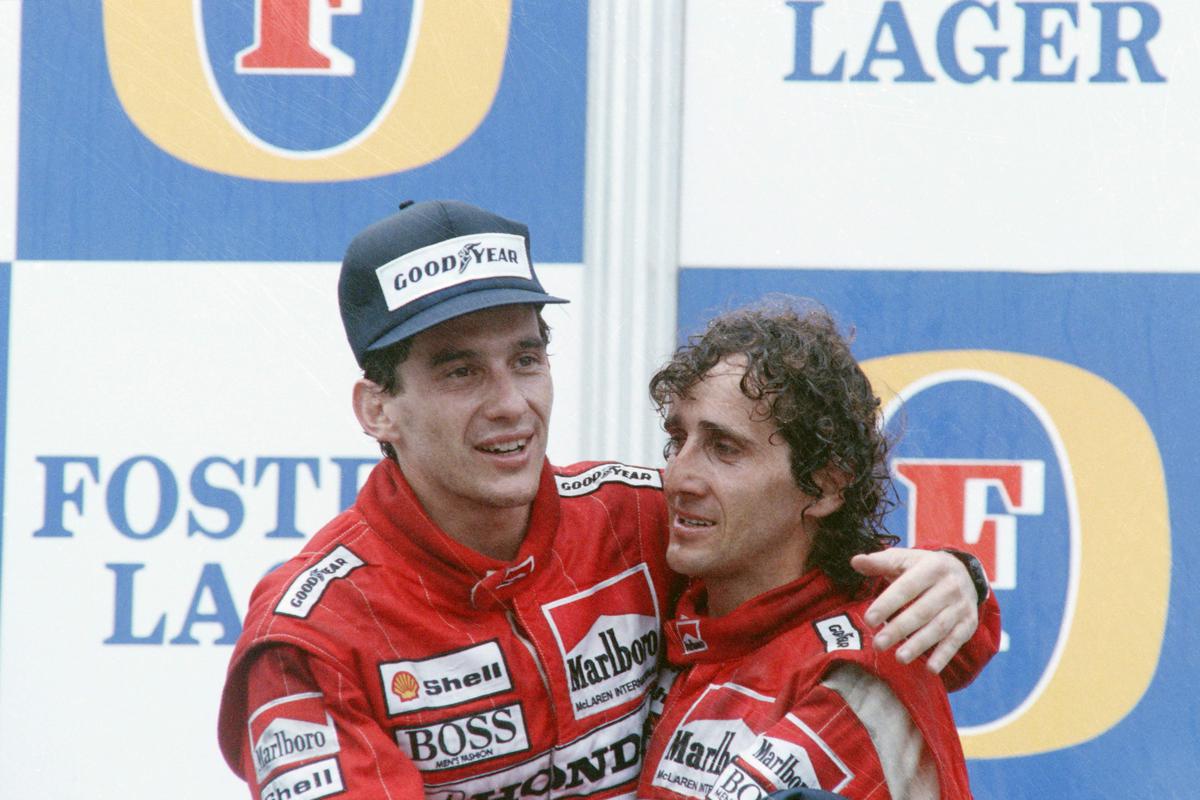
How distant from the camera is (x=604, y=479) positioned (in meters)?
1.95

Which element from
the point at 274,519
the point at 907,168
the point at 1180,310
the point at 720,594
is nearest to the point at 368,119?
the point at 274,519

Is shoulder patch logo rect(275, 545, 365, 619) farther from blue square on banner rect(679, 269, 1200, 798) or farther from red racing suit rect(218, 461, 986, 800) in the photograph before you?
blue square on banner rect(679, 269, 1200, 798)

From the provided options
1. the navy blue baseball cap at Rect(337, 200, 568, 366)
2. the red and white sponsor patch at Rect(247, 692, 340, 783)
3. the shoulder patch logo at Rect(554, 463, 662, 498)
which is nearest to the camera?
the red and white sponsor patch at Rect(247, 692, 340, 783)

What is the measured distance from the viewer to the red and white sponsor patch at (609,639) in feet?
5.73

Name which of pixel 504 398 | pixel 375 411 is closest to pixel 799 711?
pixel 504 398

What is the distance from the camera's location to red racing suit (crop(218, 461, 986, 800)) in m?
1.59

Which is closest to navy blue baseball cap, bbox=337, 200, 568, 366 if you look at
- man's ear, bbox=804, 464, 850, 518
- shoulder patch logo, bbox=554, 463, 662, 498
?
shoulder patch logo, bbox=554, 463, 662, 498

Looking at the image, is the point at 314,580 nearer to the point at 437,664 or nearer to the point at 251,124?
the point at 437,664

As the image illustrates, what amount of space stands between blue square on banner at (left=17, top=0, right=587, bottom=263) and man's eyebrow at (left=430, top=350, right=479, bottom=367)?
539 millimetres

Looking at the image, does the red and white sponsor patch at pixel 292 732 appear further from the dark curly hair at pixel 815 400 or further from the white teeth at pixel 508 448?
the dark curly hair at pixel 815 400

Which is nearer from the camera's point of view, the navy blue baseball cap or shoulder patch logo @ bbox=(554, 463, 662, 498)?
the navy blue baseball cap

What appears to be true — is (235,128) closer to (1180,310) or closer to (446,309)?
(446,309)

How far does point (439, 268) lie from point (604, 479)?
0.38 metres

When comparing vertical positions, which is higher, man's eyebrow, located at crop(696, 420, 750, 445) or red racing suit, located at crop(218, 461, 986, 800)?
man's eyebrow, located at crop(696, 420, 750, 445)
